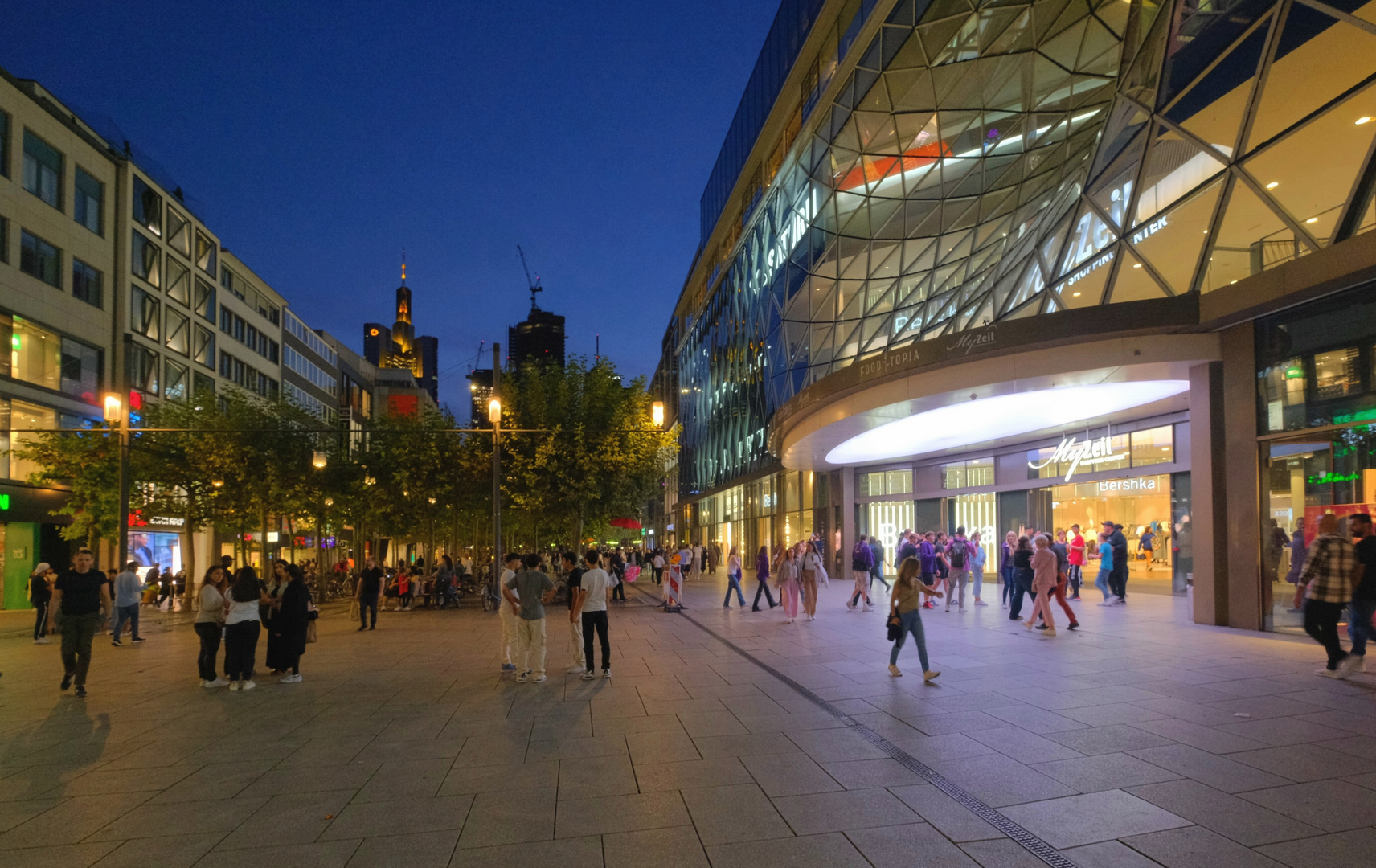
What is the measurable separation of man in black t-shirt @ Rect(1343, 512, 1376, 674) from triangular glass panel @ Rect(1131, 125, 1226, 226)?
725cm

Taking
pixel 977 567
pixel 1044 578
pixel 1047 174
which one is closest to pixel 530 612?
pixel 1044 578

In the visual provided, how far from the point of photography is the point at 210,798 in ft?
19.7

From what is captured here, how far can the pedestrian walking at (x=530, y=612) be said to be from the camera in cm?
1098

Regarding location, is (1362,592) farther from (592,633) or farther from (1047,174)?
(1047,174)

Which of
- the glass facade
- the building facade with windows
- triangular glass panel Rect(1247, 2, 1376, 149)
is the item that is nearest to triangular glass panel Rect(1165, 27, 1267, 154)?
the glass facade

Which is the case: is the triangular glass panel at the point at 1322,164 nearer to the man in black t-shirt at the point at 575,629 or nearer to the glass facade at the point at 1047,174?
the glass facade at the point at 1047,174

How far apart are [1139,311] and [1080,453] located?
31.8 feet

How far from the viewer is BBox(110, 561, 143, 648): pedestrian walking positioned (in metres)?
16.9

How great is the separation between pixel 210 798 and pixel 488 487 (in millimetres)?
24011

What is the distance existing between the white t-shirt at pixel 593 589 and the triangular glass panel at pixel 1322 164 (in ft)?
36.6

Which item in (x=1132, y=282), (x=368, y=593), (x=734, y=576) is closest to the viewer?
(x=1132, y=282)

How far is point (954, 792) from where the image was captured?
19.0 feet

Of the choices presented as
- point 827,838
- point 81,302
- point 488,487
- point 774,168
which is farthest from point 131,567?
point 774,168

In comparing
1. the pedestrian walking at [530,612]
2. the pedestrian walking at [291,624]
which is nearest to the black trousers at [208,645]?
the pedestrian walking at [291,624]
